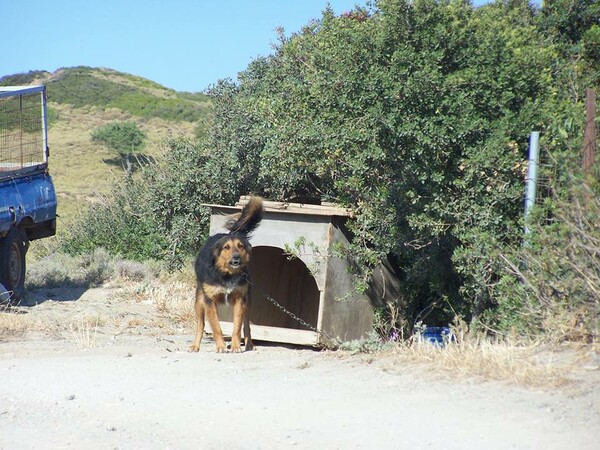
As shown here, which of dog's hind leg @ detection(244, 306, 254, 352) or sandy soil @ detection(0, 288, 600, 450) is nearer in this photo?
sandy soil @ detection(0, 288, 600, 450)

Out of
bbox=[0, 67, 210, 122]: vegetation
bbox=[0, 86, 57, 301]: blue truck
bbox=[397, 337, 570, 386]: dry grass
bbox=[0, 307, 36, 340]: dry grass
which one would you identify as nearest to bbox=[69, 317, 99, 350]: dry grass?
bbox=[0, 307, 36, 340]: dry grass

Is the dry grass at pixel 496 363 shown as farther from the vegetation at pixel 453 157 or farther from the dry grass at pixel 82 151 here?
the dry grass at pixel 82 151

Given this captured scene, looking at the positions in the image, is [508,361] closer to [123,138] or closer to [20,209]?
[20,209]

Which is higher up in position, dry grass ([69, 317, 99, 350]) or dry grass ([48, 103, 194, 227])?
dry grass ([48, 103, 194, 227])

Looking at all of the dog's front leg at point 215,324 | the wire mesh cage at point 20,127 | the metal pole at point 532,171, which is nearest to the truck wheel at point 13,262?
the wire mesh cage at point 20,127

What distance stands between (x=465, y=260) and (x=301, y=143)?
8.26 ft

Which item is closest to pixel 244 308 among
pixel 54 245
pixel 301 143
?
pixel 301 143

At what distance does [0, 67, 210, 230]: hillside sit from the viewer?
39.4 m

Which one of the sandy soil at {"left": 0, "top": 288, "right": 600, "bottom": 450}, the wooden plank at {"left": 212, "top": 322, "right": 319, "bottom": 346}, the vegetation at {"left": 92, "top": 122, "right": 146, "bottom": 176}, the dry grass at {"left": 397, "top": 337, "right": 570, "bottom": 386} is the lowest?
the wooden plank at {"left": 212, "top": 322, "right": 319, "bottom": 346}

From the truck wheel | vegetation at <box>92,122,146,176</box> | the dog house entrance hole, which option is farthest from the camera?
vegetation at <box>92,122,146,176</box>

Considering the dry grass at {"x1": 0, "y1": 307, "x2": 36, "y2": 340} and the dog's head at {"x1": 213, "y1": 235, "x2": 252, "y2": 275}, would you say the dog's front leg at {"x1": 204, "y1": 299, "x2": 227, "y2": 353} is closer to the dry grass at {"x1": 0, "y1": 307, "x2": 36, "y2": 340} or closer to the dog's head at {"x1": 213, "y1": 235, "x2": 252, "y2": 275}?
the dog's head at {"x1": 213, "y1": 235, "x2": 252, "y2": 275}

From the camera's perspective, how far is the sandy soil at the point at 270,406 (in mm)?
5438

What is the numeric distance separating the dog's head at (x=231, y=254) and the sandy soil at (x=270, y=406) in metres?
1.11

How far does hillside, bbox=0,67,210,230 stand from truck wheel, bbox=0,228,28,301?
1934cm
